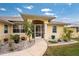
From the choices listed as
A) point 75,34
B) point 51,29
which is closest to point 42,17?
point 51,29

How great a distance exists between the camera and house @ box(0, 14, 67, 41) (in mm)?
5078

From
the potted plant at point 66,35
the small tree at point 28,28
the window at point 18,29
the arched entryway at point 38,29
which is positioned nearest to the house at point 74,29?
the potted plant at point 66,35

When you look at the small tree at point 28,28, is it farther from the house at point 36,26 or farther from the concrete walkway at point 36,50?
the concrete walkway at point 36,50

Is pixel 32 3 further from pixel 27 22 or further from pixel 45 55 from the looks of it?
pixel 45 55

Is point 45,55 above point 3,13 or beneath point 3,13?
beneath

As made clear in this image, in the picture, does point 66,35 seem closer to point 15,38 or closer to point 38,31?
point 38,31

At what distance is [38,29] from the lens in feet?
16.8

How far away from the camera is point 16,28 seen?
202 inches

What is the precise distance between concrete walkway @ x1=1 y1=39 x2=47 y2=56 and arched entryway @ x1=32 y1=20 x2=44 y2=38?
8 cm

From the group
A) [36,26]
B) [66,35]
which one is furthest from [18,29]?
[66,35]

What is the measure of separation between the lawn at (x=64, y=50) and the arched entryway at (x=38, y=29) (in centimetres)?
26

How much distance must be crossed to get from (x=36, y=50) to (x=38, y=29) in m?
0.33

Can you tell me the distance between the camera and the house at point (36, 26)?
508cm

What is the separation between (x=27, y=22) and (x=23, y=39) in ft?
0.88
